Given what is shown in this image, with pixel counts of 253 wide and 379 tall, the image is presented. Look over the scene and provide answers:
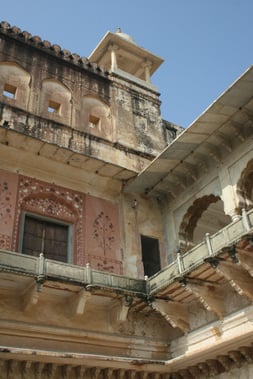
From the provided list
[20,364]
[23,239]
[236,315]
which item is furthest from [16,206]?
[236,315]

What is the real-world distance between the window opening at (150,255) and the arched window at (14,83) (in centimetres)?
444

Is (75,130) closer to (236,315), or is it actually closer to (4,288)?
(4,288)

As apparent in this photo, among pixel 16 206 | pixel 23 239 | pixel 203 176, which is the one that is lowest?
pixel 23 239

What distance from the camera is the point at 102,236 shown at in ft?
33.7

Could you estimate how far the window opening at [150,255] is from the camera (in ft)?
A: 34.8

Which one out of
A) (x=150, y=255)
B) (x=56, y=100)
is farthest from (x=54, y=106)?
(x=150, y=255)

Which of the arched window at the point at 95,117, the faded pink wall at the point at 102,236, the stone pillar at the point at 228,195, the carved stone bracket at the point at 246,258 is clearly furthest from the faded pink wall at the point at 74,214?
the carved stone bracket at the point at 246,258

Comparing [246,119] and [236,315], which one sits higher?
[246,119]

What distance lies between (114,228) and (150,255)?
1.16 meters

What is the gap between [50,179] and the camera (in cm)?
1040

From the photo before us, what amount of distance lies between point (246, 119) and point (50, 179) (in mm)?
4572

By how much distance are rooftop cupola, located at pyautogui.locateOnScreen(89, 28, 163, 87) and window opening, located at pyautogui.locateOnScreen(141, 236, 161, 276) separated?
17.1ft

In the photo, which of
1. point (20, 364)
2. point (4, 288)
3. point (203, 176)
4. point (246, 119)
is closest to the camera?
point (20, 364)

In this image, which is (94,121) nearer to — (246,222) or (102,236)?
(102,236)
